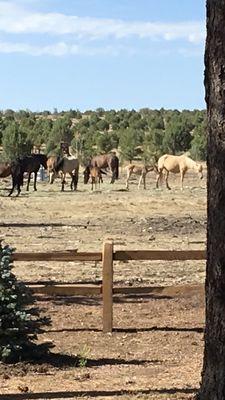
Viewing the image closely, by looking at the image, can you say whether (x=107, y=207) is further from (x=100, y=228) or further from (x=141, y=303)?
(x=141, y=303)

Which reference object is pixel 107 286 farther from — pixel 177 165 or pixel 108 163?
pixel 108 163

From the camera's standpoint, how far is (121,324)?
38.1ft

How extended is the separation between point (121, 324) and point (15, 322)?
2822 millimetres

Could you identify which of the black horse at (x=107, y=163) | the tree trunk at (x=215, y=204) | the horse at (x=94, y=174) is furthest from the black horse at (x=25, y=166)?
the tree trunk at (x=215, y=204)

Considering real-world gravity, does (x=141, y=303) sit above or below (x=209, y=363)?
below

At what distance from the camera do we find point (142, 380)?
334 inches

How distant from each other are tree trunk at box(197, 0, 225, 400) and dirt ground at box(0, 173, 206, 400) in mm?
3005

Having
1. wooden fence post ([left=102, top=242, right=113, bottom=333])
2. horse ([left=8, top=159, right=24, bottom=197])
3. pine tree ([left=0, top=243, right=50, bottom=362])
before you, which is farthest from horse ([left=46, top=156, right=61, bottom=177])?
pine tree ([left=0, top=243, right=50, bottom=362])

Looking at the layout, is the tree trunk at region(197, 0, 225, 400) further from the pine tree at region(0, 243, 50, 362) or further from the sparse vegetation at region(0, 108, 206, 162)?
the sparse vegetation at region(0, 108, 206, 162)

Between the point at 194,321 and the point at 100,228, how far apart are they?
1291cm

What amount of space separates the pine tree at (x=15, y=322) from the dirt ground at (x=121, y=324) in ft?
0.60

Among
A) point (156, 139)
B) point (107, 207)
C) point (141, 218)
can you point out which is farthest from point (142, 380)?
point (156, 139)

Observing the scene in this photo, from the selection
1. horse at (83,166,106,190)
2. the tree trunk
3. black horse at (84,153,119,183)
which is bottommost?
horse at (83,166,106,190)

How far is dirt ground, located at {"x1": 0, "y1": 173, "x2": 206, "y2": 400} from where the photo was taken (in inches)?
325
